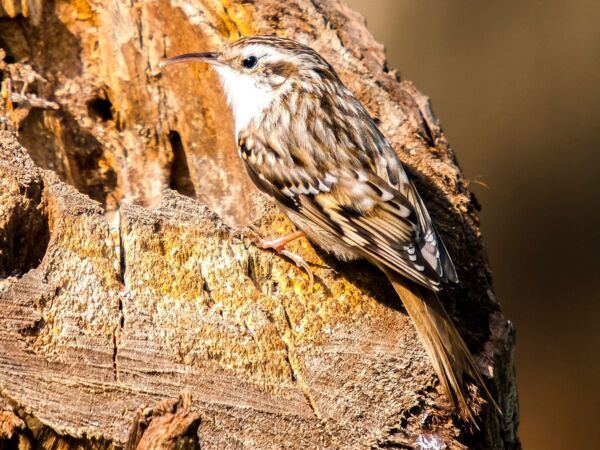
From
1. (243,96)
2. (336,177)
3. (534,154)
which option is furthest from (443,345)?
(534,154)

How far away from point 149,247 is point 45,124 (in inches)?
40.7

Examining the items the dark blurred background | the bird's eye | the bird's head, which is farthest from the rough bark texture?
the dark blurred background

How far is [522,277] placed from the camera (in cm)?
495

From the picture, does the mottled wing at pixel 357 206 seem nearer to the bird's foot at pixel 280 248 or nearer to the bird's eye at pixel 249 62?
the bird's foot at pixel 280 248

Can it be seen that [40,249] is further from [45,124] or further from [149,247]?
[45,124]

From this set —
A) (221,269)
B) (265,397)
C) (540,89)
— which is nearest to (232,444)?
(265,397)

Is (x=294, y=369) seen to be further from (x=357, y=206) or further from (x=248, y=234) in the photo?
(x=357, y=206)

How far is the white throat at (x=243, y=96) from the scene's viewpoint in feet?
11.0

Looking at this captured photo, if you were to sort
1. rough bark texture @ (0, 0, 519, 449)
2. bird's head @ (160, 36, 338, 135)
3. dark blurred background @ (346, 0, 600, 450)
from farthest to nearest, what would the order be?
dark blurred background @ (346, 0, 600, 450) → bird's head @ (160, 36, 338, 135) → rough bark texture @ (0, 0, 519, 449)

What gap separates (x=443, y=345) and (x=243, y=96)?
1.32 m

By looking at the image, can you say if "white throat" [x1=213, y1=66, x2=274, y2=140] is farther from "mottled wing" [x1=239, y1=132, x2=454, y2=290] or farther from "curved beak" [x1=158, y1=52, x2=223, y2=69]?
"mottled wing" [x1=239, y1=132, x2=454, y2=290]

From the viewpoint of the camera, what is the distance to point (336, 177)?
10.0 feet

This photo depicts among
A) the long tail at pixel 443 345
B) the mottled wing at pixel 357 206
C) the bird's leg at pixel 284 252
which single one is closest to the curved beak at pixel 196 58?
the mottled wing at pixel 357 206

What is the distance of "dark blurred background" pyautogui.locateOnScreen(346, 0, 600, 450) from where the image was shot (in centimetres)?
482
